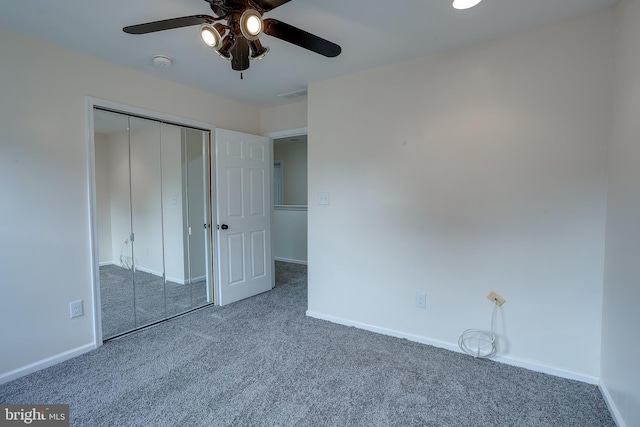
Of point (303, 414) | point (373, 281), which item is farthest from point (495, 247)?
point (303, 414)

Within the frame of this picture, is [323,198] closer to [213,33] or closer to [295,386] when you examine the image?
[295,386]

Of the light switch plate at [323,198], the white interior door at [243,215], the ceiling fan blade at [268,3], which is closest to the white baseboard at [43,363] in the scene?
the white interior door at [243,215]

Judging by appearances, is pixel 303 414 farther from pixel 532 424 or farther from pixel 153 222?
pixel 153 222

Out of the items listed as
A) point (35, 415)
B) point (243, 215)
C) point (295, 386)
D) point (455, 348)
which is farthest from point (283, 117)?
point (35, 415)

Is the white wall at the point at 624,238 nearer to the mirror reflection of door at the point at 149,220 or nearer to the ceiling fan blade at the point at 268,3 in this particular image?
the ceiling fan blade at the point at 268,3

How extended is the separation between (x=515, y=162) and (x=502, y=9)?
958mm

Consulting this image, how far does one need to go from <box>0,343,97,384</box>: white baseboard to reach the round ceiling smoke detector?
2337 mm

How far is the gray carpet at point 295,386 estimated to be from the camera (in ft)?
5.34

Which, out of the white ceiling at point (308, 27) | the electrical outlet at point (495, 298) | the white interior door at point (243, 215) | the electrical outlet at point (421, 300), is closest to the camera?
the white ceiling at point (308, 27)

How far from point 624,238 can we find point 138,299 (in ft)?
11.9

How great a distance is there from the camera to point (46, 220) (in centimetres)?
211

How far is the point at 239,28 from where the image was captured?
1.38 m

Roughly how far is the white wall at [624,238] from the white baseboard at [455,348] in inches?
5.3

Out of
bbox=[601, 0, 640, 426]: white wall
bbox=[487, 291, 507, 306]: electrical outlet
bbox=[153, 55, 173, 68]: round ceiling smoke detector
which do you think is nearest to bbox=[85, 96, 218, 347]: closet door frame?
bbox=[153, 55, 173, 68]: round ceiling smoke detector
